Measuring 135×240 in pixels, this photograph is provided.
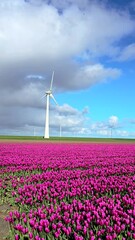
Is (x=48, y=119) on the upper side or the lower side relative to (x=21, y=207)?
upper

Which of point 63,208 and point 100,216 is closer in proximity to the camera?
point 100,216

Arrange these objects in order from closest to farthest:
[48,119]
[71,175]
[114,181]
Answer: [114,181] → [71,175] → [48,119]

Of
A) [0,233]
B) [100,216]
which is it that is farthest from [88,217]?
[0,233]

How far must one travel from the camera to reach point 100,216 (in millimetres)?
6551

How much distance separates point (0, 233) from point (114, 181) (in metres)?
5.41

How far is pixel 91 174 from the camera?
1330 centimetres

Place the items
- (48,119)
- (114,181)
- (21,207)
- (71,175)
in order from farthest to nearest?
1. (48,119)
2. (71,175)
3. (114,181)
4. (21,207)

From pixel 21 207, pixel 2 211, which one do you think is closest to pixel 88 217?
pixel 21 207

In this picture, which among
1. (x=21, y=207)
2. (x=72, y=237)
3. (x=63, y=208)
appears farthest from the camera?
(x=21, y=207)

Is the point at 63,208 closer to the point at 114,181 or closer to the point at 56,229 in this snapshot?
the point at 56,229

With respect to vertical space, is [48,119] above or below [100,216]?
above

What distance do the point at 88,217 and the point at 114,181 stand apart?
482 centimetres

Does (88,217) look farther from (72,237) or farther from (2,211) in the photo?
(2,211)

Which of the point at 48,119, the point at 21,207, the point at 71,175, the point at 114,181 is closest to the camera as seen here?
the point at 21,207
